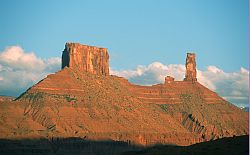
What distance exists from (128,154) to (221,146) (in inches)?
776

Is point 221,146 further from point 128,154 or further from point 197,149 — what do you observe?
point 128,154

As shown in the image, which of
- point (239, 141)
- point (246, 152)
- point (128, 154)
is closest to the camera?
point (246, 152)

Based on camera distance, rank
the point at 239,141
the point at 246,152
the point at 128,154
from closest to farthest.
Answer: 1. the point at 246,152
2. the point at 239,141
3. the point at 128,154

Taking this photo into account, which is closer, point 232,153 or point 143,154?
point 232,153

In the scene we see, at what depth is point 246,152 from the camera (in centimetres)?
12531

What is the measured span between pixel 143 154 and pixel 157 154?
599 centimetres

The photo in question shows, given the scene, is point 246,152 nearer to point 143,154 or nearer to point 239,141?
point 239,141

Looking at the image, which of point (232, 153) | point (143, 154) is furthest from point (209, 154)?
point (143, 154)

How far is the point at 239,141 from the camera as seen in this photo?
134 meters

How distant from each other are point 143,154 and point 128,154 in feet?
14.6

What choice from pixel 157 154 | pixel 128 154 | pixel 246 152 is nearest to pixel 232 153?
pixel 246 152

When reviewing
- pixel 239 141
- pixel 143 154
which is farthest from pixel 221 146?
pixel 143 154

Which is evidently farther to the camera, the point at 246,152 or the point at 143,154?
the point at 143,154

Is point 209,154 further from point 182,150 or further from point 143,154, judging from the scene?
point 143,154
